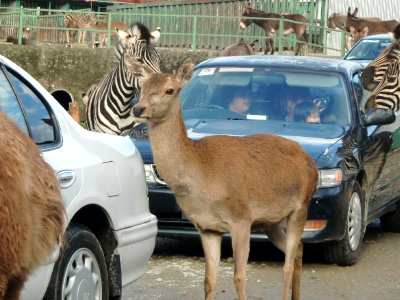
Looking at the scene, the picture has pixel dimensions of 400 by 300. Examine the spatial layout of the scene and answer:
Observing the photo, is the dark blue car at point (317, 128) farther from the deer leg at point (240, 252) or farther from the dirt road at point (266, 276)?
the deer leg at point (240, 252)

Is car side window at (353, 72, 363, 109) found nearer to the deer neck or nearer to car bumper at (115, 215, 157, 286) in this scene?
the deer neck

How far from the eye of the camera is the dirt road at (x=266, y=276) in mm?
8359

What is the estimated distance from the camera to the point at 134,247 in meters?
6.57

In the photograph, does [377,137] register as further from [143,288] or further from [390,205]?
[143,288]

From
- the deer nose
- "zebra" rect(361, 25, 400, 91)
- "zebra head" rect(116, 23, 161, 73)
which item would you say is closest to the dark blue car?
the deer nose

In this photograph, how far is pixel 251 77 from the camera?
10.4m

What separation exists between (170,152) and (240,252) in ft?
2.94

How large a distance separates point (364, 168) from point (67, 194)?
492 cm

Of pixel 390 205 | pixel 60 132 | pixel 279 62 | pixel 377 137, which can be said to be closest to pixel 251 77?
pixel 279 62

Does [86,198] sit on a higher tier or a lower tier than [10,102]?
lower

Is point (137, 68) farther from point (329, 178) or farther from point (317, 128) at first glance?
point (317, 128)

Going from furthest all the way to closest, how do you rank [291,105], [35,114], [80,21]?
1. [80,21]
2. [291,105]
3. [35,114]

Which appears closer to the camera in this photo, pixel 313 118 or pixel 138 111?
pixel 138 111

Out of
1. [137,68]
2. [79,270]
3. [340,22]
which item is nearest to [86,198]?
[79,270]
